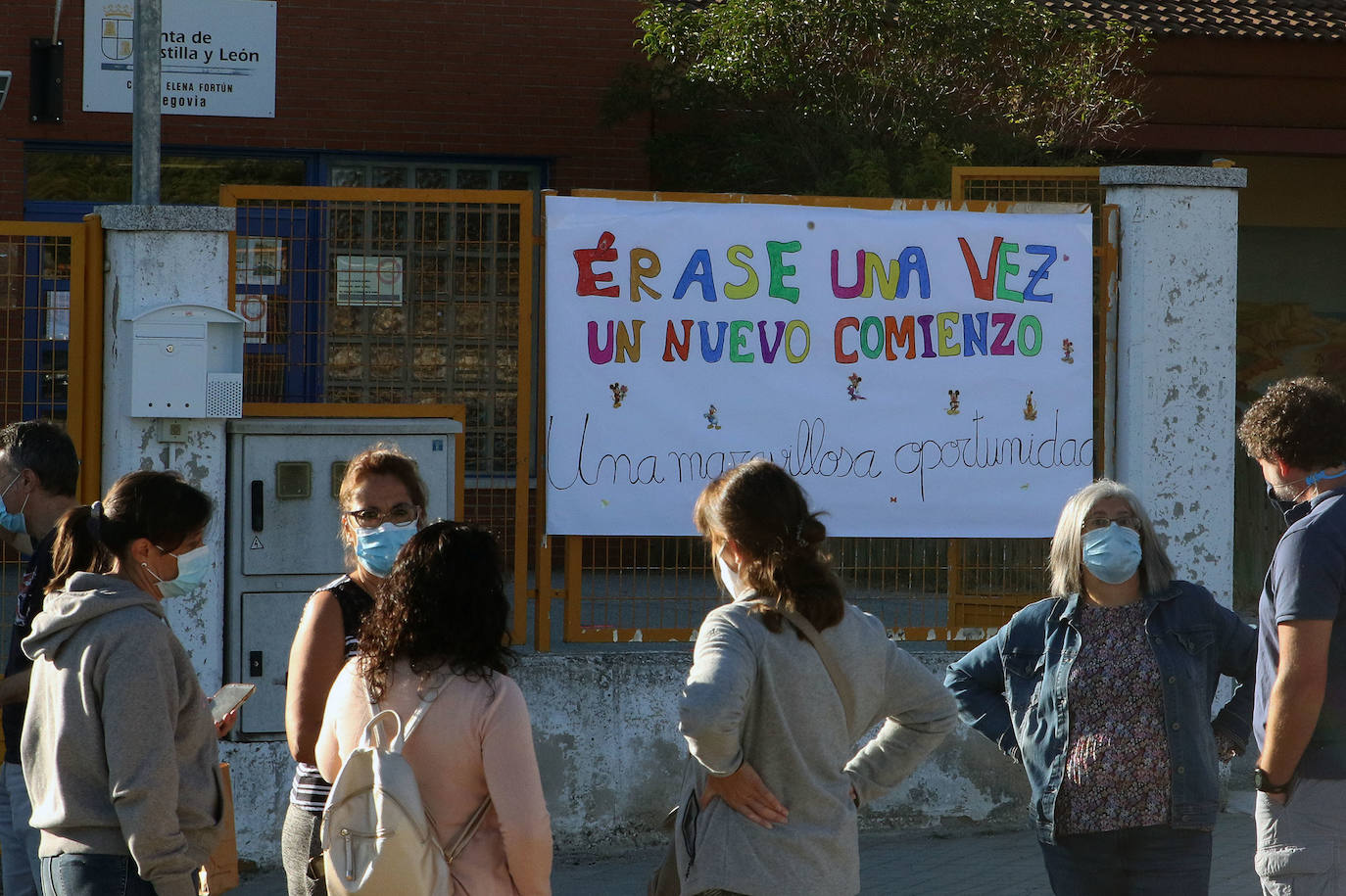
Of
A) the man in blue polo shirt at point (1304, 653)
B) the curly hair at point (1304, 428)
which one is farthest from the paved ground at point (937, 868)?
the curly hair at point (1304, 428)

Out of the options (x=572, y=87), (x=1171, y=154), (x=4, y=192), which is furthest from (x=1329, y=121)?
(x=4, y=192)

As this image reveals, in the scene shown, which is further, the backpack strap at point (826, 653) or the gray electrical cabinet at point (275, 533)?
the gray electrical cabinet at point (275, 533)

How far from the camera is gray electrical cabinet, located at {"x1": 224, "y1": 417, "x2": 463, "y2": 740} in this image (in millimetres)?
5902

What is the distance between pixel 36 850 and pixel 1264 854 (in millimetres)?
3033

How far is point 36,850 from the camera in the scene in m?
3.72

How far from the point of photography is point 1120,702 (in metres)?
3.65

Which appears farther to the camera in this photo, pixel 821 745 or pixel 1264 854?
pixel 1264 854

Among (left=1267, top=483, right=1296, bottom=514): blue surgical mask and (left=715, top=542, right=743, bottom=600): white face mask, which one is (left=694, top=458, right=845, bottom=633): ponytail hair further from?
(left=1267, top=483, right=1296, bottom=514): blue surgical mask

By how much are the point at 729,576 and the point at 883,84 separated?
7676 millimetres

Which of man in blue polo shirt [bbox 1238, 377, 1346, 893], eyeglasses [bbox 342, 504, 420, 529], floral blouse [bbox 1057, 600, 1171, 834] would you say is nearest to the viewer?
man in blue polo shirt [bbox 1238, 377, 1346, 893]

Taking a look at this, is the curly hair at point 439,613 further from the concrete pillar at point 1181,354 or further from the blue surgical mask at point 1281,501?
the concrete pillar at point 1181,354

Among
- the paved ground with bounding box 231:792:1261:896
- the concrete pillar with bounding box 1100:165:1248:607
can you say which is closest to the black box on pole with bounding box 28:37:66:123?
the paved ground with bounding box 231:792:1261:896

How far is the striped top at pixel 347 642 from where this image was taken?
349 cm

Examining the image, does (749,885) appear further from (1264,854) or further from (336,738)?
(1264,854)
